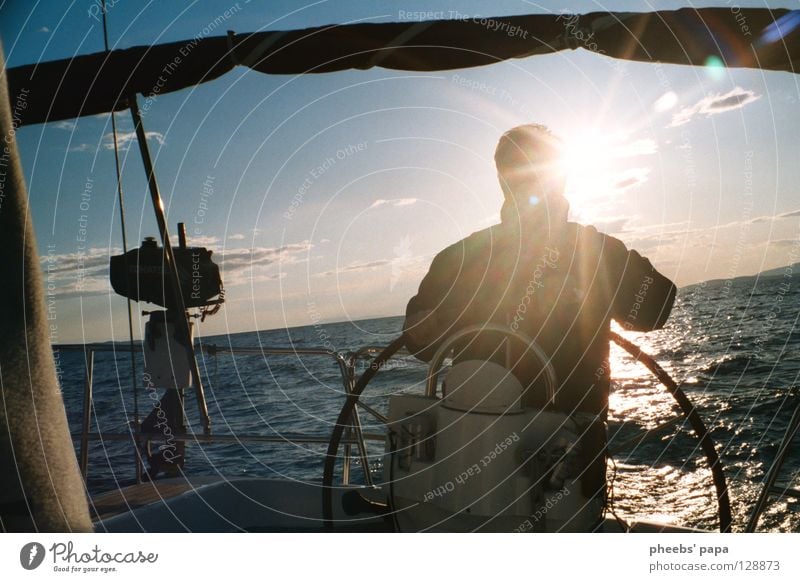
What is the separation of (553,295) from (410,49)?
3.61 feet

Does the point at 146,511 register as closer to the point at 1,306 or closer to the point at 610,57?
the point at 1,306

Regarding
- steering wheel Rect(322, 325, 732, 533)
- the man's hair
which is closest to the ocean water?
steering wheel Rect(322, 325, 732, 533)

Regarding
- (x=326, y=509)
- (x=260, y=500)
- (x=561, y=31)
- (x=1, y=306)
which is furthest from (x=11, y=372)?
(x=260, y=500)

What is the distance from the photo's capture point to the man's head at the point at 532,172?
5.82 feet

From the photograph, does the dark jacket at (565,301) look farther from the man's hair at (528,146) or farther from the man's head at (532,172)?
the man's hair at (528,146)

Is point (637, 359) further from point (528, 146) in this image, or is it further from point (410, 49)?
point (410, 49)

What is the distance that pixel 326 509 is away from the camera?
5.40 feet

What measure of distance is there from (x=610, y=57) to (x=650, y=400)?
1313cm

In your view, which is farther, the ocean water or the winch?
the ocean water

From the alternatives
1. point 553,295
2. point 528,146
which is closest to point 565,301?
point 553,295

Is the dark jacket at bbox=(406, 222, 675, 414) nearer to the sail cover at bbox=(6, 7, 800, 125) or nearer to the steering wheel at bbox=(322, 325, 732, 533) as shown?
the steering wheel at bbox=(322, 325, 732, 533)

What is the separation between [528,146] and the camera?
5.96ft

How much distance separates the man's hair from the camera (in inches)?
71.4

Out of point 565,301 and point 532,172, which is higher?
point 532,172
